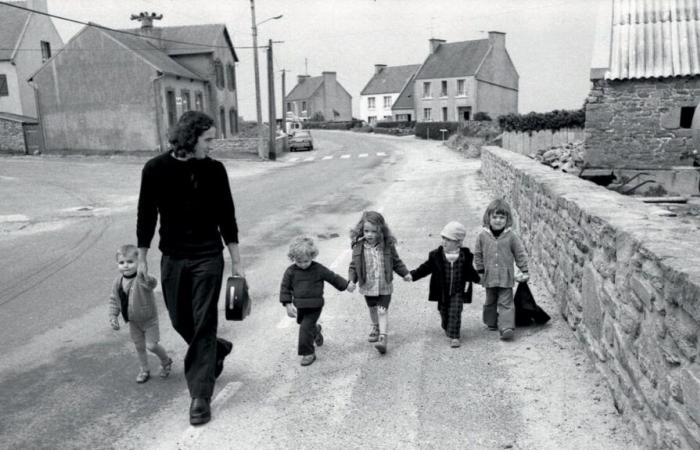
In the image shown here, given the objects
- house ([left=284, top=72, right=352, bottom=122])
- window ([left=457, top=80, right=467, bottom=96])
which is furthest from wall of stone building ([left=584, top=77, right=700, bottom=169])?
house ([left=284, top=72, right=352, bottom=122])

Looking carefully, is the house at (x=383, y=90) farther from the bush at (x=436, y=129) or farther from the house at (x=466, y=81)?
the bush at (x=436, y=129)

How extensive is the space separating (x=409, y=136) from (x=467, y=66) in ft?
32.0

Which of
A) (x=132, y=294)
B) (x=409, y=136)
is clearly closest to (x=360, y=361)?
(x=132, y=294)

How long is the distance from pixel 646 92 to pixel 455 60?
50180mm

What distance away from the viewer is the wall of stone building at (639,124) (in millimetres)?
18578

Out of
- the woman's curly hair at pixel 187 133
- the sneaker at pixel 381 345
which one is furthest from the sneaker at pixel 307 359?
the woman's curly hair at pixel 187 133

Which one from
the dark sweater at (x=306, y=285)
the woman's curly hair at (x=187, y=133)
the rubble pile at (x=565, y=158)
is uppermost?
the woman's curly hair at (x=187, y=133)

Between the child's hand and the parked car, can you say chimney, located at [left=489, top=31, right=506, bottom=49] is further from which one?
the child's hand

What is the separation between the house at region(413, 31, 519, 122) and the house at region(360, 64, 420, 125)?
36.5 ft

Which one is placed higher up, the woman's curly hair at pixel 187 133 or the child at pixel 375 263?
the woman's curly hair at pixel 187 133

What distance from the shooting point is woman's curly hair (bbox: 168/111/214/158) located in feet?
14.3

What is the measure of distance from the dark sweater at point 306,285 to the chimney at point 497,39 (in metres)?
64.4

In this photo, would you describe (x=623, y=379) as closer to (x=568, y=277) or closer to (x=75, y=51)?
(x=568, y=277)

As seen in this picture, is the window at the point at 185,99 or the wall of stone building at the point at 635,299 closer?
the wall of stone building at the point at 635,299
